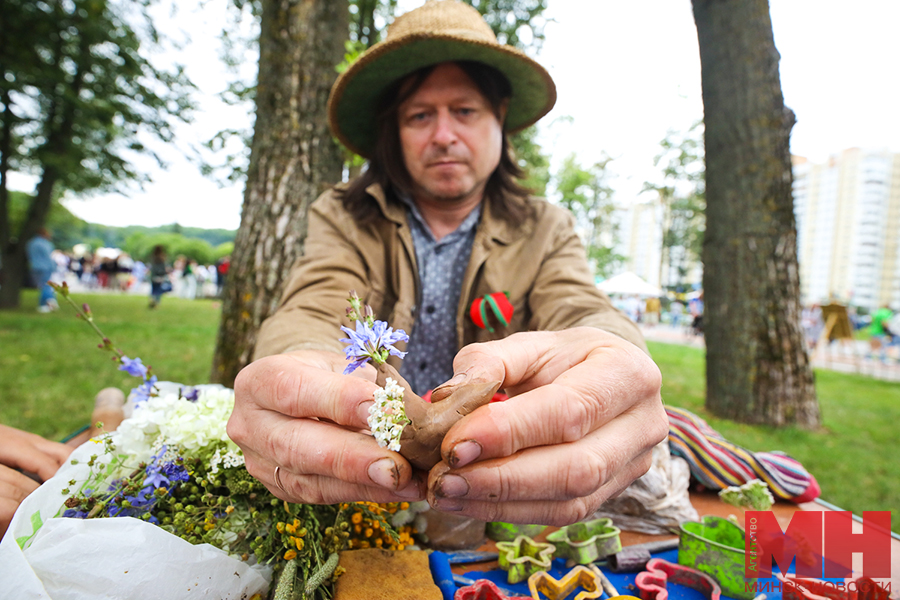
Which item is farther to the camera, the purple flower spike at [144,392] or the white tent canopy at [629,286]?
the white tent canopy at [629,286]

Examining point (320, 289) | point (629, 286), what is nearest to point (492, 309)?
point (320, 289)

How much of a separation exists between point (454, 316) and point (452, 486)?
1.45 m

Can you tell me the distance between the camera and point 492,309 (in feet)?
6.87

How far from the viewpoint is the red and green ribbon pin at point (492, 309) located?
2.06 metres

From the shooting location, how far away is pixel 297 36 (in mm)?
3496

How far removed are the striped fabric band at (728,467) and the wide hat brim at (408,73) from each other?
1694 millimetres

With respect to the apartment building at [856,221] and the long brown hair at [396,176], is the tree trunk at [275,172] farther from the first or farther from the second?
the apartment building at [856,221]

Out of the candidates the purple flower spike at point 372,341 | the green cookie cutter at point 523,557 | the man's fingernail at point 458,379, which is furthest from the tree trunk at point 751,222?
the purple flower spike at point 372,341

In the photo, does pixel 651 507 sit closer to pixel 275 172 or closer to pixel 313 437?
pixel 313 437

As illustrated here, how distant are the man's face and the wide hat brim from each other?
12cm

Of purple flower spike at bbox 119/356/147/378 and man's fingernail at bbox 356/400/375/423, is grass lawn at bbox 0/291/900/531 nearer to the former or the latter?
purple flower spike at bbox 119/356/147/378

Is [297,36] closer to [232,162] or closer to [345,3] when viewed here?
[345,3]

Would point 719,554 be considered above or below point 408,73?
below

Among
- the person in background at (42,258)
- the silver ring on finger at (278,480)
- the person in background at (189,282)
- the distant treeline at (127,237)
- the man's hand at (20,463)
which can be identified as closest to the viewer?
the silver ring on finger at (278,480)
